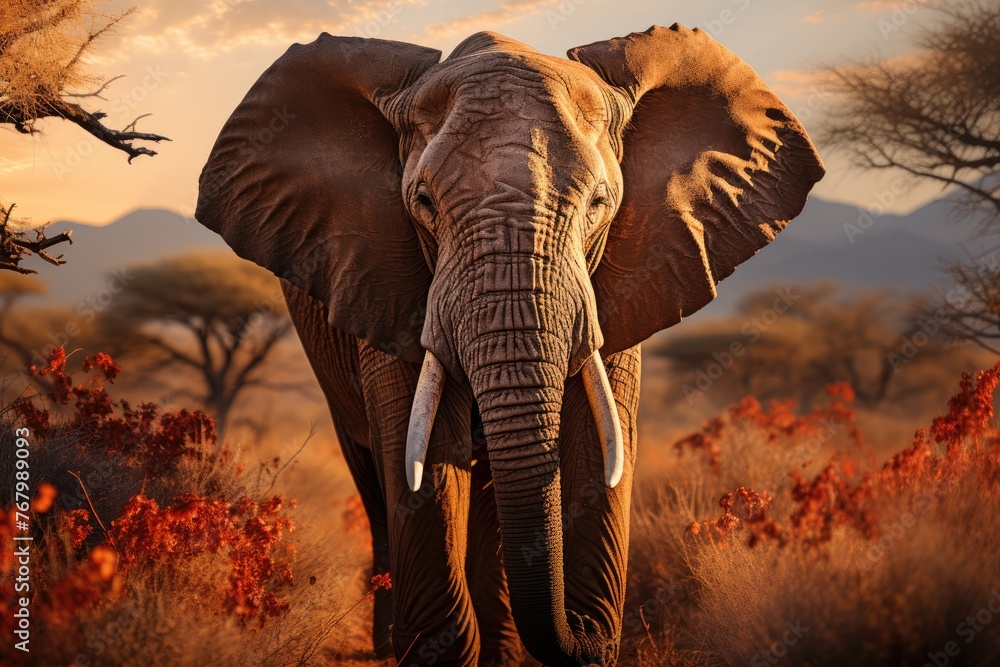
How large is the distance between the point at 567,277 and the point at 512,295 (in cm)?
28

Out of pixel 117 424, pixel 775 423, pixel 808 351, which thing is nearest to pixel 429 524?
pixel 117 424

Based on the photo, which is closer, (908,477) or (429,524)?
(429,524)

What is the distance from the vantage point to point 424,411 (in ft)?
16.2

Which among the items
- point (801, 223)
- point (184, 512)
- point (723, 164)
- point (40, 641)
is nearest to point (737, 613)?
point (723, 164)

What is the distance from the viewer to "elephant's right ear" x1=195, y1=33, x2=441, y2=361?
5398 mm

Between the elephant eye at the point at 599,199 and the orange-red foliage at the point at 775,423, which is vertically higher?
the elephant eye at the point at 599,199

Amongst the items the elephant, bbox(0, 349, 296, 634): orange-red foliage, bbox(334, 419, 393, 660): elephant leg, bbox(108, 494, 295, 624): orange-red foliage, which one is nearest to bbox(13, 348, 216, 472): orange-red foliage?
bbox(0, 349, 296, 634): orange-red foliage

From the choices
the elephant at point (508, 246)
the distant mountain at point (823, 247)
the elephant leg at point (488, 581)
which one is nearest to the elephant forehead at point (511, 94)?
the elephant at point (508, 246)

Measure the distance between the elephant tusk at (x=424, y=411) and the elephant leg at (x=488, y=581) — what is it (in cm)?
154

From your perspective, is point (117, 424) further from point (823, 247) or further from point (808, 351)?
point (823, 247)

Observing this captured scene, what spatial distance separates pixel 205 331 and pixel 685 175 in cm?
1649

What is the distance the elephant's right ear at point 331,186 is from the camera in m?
5.40

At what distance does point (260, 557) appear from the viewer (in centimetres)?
609

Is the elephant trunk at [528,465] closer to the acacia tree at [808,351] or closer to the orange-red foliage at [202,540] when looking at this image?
the orange-red foliage at [202,540]
